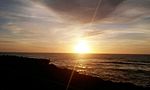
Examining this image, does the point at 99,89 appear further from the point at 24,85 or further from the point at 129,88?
the point at 24,85

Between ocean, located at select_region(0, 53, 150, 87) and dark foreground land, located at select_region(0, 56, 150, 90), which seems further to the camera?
ocean, located at select_region(0, 53, 150, 87)

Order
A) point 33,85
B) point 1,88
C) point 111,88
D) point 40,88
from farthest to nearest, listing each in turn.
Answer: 1. point 111,88
2. point 33,85
3. point 40,88
4. point 1,88

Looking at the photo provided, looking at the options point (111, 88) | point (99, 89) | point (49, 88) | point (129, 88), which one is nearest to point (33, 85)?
point (49, 88)

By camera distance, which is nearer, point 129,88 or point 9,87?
point 9,87

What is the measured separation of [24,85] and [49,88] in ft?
7.13

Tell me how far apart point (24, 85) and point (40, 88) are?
5.32ft

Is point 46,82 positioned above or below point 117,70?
above

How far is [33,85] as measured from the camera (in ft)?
49.9

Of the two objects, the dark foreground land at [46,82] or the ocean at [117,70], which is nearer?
the dark foreground land at [46,82]

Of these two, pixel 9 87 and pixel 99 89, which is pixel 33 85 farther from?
pixel 99 89

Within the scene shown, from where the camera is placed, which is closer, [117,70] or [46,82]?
[46,82]

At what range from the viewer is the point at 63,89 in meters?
14.4

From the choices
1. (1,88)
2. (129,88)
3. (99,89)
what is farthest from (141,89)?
(1,88)

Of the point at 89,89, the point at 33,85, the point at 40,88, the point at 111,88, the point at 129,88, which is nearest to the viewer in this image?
the point at 40,88
